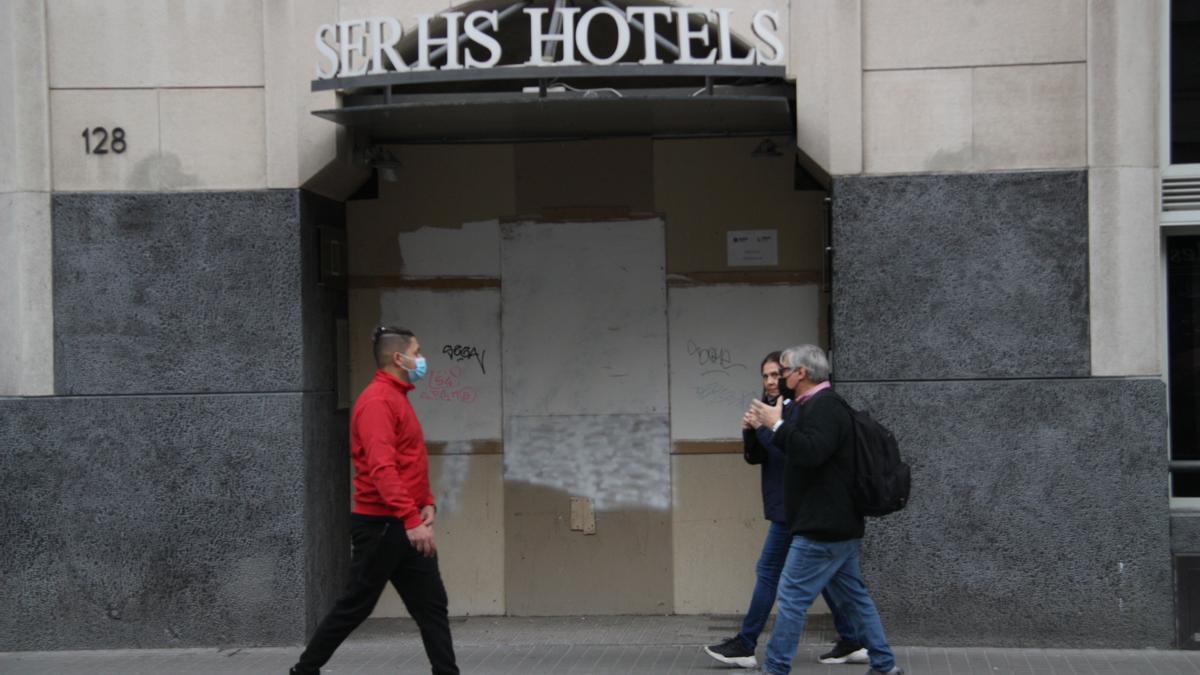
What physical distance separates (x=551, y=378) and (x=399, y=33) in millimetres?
2735

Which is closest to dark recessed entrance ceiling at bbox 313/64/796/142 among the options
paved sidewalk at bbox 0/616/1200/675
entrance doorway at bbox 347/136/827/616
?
entrance doorway at bbox 347/136/827/616

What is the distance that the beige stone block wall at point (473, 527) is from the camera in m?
10.2

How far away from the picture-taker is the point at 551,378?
10125 millimetres

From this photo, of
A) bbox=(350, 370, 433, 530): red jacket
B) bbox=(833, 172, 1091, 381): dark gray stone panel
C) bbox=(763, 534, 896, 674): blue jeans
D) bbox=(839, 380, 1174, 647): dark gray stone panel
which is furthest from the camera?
bbox=(833, 172, 1091, 381): dark gray stone panel

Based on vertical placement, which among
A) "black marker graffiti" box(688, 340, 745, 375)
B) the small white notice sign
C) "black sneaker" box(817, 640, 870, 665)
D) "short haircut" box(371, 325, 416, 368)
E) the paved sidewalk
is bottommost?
the paved sidewalk

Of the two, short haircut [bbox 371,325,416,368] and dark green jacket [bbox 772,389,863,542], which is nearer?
dark green jacket [bbox 772,389,863,542]

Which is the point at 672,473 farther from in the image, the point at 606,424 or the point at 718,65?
the point at 718,65

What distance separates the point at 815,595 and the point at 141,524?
4249 mm

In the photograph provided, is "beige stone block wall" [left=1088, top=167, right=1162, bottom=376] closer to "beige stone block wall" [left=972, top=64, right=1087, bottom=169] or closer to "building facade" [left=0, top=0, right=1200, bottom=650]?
"building facade" [left=0, top=0, right=1200, bottom=650]

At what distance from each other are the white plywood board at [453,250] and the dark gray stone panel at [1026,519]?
272 centimetres

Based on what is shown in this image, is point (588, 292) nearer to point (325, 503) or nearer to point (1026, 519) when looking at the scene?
point (325, 503)

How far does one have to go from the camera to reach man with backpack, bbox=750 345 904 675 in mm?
7156

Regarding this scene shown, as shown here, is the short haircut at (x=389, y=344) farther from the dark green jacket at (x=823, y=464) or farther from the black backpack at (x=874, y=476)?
the black backpack at (x=874, y=476)

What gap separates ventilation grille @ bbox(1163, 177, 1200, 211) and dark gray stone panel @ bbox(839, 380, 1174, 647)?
1.08m
